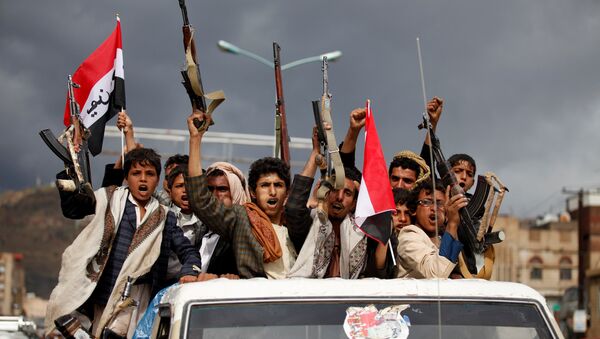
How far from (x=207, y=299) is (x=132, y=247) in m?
1.76

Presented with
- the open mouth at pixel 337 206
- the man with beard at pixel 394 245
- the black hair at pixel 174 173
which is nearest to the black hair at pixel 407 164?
the man with beard at pixel 394 245

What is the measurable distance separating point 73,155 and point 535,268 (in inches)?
2963

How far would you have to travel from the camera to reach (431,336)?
160 inches

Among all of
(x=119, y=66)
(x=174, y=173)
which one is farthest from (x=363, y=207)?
(x=119, y=66)

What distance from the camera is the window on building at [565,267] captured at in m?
78.7

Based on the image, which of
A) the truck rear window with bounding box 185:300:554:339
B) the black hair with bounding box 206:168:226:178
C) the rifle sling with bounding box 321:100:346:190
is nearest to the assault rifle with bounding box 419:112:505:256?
the rifle sling with bounding box 321:100:346:190

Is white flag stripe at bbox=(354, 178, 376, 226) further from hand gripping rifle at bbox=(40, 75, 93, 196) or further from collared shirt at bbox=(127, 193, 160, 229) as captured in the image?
hand gripping rifle at bbox=(40, 75, 93, 196)

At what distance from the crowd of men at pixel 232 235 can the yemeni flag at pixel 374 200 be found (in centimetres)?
13

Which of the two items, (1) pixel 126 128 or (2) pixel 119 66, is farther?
(2) pixel 119 66

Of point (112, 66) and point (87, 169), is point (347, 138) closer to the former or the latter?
point (87, 169)

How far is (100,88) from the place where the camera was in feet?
25.1

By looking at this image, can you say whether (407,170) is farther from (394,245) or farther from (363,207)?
(363,207)

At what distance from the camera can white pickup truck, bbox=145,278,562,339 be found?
13.3 ft

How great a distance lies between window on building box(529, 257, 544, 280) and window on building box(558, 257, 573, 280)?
1.58 m
